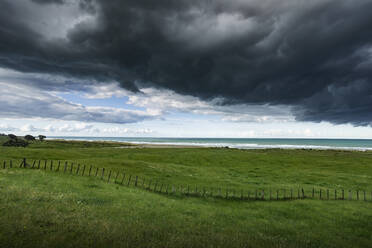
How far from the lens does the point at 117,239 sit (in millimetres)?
12461

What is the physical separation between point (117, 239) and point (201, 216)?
895 cm

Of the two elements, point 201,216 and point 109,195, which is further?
point 109,195

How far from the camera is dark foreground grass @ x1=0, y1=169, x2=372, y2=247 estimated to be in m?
12.6

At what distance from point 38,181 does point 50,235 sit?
17.2 meters

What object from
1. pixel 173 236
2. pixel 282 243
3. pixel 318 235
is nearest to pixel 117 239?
pixel 173 236

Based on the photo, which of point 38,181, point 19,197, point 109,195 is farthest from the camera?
point 38,181

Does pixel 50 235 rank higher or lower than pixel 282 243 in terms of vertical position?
higher

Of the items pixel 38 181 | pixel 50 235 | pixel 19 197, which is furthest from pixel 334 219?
pixel 38 181

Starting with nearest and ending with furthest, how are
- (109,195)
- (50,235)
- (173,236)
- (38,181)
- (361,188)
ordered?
1. (50,235)
2. (173,236)
3. (109,195)
4. (38,181)
5. (361,188)

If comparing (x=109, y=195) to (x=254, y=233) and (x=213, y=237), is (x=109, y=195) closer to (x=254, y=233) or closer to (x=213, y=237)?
(x=213, y=237)

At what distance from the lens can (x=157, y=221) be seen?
16.8m

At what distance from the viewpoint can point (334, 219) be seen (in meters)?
20.3

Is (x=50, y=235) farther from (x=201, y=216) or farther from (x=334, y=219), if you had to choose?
(x=334, y=219)

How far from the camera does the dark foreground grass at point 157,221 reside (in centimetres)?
1256
